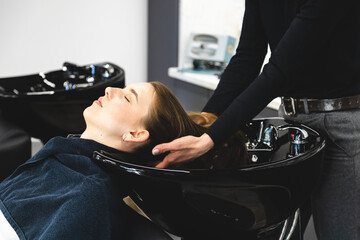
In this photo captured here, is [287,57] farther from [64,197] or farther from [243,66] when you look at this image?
[64,197]

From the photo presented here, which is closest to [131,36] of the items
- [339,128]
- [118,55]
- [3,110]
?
[118,55]

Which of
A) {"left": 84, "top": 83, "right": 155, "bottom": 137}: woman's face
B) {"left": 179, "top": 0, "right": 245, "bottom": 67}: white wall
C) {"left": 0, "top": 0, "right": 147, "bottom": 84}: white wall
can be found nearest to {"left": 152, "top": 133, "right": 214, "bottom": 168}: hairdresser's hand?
{"left": 84, "top": 83, "right": 155, "bottom": 137}: woman's face

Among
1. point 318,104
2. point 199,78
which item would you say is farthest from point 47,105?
point 318,104

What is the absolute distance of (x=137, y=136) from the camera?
1.26m

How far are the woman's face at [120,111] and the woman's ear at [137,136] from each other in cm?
2

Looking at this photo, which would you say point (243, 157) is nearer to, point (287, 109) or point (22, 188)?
point (287, 109)

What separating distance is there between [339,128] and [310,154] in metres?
0.19

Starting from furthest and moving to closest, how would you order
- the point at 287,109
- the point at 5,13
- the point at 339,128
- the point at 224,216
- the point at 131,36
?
the point at 131,36 < the point at 5,13 < the point at 287,109 < the point at 339,128 < the point at 224,216

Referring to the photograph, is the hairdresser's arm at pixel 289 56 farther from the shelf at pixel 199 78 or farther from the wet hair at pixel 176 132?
the shelf at pixel 199 78

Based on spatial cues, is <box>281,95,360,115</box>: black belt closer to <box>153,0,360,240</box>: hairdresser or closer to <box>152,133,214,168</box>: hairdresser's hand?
<box>153,0,360,240</box>: hairdresser

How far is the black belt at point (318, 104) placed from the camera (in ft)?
3.73

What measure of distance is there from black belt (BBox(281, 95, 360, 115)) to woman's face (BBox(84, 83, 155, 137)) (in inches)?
16.0

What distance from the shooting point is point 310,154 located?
1.02 metres

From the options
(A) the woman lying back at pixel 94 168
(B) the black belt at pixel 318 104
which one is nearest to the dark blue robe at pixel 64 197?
(A) the woman lying back at pixel 94 168
